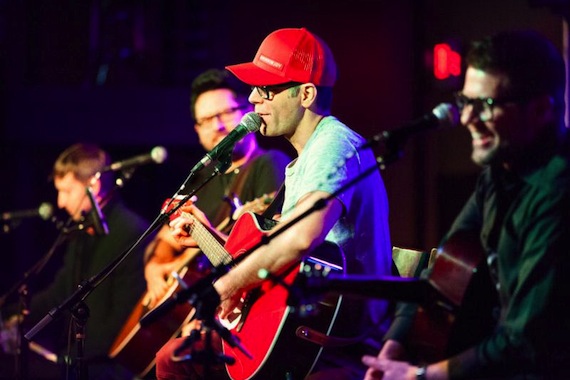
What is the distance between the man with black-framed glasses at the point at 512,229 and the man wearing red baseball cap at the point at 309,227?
630 millimetres

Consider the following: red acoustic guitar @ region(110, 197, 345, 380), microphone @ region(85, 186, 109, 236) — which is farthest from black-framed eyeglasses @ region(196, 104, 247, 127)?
red acoustic guitar @ region(110, 197, 345, 380)

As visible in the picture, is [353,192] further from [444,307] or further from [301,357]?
[444,307]

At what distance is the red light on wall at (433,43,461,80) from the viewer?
6969 mm

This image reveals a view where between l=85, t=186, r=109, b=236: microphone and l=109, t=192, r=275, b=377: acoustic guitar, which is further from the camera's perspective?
l=85, t=186, r=109, b=236: microphone

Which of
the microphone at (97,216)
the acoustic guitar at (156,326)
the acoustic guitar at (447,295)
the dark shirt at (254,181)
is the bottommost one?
the acoustic guitar at (156,326)

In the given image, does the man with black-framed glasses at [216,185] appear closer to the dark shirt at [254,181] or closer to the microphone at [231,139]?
the dark shirt at [254,181]

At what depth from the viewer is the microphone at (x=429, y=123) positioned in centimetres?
317

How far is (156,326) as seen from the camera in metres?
6.03

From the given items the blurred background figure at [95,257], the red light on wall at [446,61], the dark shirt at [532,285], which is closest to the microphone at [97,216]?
the blurred background figure at [95,257]

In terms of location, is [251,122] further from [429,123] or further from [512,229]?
[512,229]

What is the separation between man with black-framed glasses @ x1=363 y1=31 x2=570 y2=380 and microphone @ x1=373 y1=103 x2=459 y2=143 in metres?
0.05

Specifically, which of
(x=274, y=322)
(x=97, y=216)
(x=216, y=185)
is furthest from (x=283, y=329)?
(x=97, y=216)

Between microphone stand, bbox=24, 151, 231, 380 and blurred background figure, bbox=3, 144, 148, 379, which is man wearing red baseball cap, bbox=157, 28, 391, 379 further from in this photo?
blurred background figure, bbox=3, 144, 148, 379

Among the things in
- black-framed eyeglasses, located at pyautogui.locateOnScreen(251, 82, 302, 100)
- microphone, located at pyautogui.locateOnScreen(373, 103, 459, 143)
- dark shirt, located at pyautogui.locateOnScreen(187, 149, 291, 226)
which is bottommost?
dark shirt, located at pyautogui.locateOnScreen(187, 149, 291, 226)
